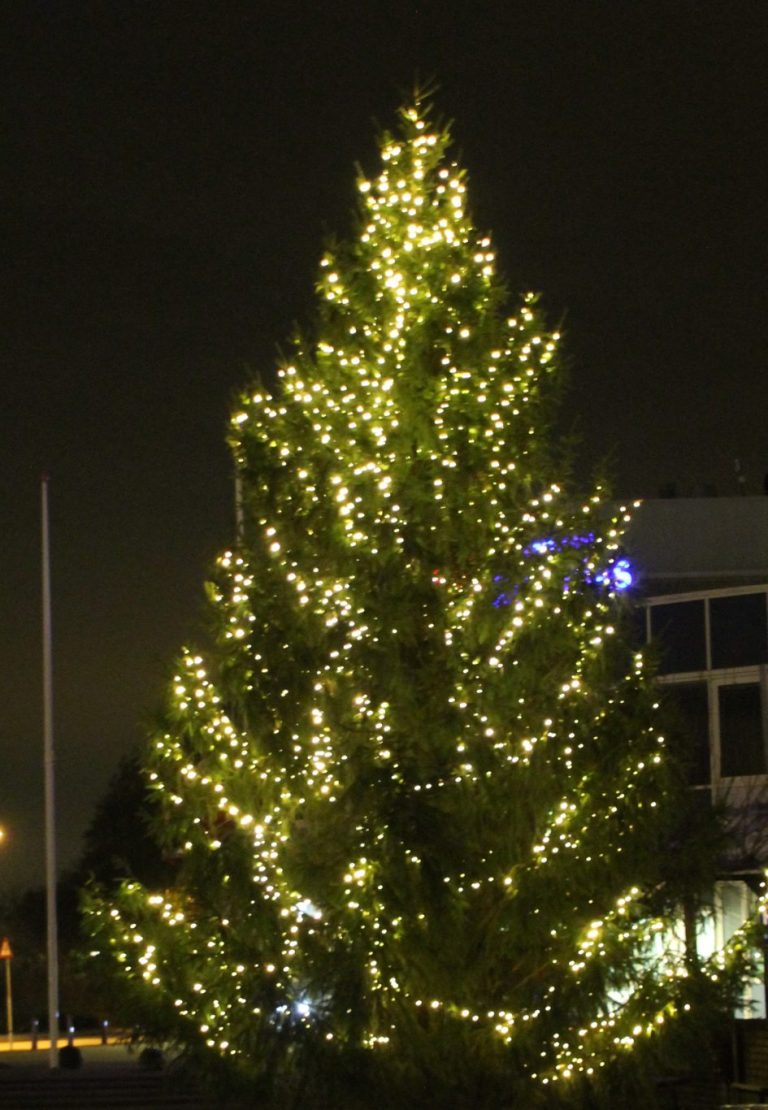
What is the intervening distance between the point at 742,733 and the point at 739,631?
162 centimetres

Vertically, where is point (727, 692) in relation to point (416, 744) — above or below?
above

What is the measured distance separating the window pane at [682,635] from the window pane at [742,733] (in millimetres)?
765

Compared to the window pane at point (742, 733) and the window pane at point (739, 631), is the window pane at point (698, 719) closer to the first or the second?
the window pane at point (742, 733)

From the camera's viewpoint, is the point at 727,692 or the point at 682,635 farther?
the point at 682,635

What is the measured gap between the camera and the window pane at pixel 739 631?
29438mm

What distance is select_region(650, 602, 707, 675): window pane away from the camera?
2989 centimetres

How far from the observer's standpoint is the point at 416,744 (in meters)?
14.9

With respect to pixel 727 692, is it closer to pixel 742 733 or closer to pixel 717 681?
pixel 717 681

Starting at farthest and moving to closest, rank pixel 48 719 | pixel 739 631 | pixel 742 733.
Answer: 1. pixel 48 719
2. pixel 739 631
3. pixel 742 733

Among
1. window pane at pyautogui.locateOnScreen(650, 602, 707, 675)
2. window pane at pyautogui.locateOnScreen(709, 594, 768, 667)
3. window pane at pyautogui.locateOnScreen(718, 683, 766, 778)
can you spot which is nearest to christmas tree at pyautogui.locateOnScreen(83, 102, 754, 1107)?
window pane at pyautogui.locateOnScreen(718, 683, 766, 778)

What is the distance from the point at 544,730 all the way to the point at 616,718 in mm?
603

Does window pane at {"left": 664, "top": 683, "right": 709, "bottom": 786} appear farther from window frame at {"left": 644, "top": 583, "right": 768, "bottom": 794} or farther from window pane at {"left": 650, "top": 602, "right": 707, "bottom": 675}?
window pane at {"left": 650, "top": 602, "right": 707, "bottom": 675}

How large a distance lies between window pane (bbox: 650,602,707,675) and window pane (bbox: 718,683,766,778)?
76 centimetres

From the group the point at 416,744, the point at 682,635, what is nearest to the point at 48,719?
the point at 682,635
